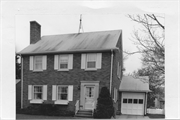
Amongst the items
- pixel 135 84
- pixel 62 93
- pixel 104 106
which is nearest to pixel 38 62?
pixel 62 93

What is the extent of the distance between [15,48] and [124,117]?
2.11m

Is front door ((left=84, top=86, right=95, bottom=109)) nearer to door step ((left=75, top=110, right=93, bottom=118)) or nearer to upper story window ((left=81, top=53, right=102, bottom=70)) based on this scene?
door step ((left=75, top=110, right=93, bottom=118))

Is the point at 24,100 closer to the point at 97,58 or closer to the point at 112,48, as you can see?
the point at 97,58

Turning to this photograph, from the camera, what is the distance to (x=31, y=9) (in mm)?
3057

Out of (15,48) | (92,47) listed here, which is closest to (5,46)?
(15,48)

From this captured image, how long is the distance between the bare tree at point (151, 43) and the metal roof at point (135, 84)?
0.60 ft

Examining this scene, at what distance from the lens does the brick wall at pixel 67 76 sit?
307cm

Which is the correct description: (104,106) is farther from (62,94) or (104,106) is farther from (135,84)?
(62,94)

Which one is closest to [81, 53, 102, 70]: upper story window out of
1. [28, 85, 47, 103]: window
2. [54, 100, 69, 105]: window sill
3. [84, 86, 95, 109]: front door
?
[84, 86, 95, 109]: front door

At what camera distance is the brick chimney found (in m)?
3.19

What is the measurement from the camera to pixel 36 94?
3219mm

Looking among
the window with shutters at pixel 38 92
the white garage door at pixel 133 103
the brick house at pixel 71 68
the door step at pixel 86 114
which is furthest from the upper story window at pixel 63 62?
the white garage door at pixel 133 103

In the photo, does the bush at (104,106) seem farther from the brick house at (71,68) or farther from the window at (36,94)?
the window at (36,94)

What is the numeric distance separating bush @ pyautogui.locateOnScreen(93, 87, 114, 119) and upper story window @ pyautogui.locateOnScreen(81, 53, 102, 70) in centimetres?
39
